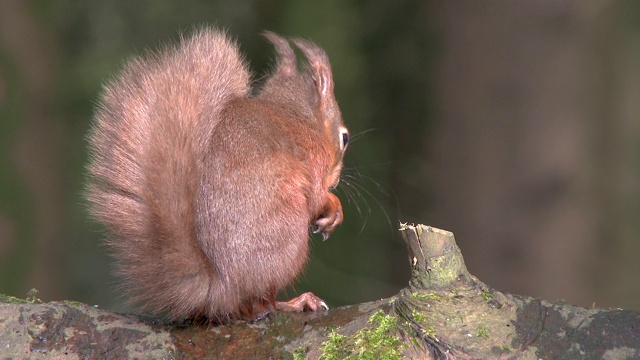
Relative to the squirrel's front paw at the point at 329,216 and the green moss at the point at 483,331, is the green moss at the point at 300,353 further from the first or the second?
the squirrel's front paw at the point at 329,216

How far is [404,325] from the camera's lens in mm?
1544

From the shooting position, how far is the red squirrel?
6.33ft

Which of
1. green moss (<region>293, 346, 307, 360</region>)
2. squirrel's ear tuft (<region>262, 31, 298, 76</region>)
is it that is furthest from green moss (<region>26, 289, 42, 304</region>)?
squirrel's ear tuft (<region>262, 31, 298, 76</region>)

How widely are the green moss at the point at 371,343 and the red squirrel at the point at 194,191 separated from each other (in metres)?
0.41

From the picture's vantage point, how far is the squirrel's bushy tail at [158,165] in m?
1.92

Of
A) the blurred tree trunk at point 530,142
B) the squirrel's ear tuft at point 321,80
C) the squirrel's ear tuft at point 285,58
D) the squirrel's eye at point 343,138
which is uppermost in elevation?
the squirrel's ear tuft at point 285,58

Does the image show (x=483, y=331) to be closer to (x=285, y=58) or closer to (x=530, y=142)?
(x=285, y=58)

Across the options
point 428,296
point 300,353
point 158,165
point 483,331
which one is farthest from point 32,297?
point 483,331

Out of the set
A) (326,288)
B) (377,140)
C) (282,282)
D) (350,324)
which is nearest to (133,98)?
(282,282)

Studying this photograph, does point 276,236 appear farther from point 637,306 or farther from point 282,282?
point 637,306

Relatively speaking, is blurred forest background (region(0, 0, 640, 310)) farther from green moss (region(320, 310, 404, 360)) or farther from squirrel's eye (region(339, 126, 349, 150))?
green moss (region(320, 310, 404, 360))

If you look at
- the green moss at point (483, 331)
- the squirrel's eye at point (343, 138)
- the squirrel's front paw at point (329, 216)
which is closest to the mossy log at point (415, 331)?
the green moss at point (483, 331)

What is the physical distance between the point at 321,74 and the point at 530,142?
1333 mm

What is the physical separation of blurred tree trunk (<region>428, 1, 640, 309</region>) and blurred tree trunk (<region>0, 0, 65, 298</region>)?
2187mm
